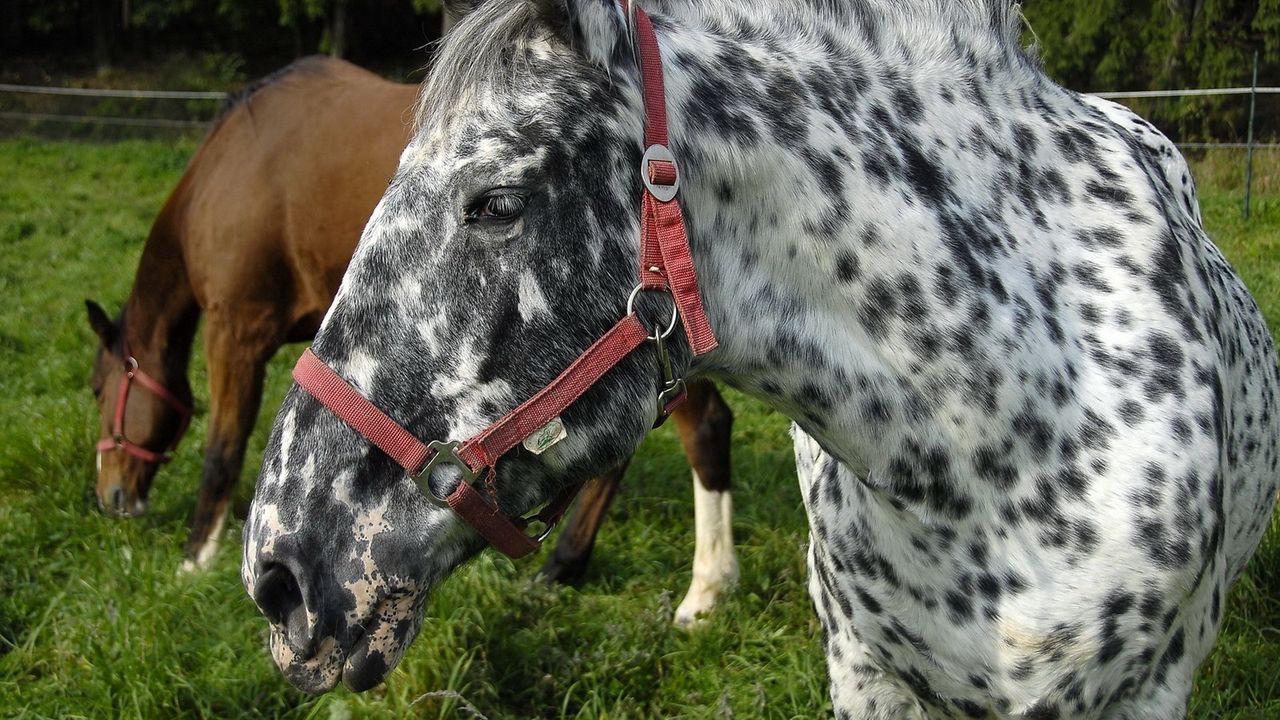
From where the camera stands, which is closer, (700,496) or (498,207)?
(498,207)

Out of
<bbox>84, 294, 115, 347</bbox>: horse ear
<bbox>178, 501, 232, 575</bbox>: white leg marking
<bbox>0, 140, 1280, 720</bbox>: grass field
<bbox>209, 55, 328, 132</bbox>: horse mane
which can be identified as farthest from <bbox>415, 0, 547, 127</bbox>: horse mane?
<bbox>84, 294, 115, 347</bbox>: horse ear

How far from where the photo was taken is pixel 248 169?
4.63 m

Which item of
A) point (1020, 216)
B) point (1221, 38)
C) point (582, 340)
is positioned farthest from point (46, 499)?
point (1221, 38)

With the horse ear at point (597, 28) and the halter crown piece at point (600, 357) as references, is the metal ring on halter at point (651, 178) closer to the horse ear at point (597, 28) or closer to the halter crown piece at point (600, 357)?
the halter crown piece at point (600, 357)

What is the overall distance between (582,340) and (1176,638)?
49.8 inches

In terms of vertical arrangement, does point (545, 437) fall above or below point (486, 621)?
above

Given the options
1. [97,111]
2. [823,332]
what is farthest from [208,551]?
[97,111]

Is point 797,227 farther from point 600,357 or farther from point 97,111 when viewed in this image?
point 97,111

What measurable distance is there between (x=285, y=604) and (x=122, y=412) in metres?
3.83

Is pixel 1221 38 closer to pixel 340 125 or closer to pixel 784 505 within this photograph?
Answer: pixel 784 505

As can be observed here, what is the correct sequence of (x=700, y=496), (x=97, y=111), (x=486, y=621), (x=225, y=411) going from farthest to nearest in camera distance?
(x=97, y=111) → (x=225, y=411) → (x=700, y=496) → (x=486, y=621)

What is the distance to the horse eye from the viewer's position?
1.53m

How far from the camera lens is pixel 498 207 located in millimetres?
1531

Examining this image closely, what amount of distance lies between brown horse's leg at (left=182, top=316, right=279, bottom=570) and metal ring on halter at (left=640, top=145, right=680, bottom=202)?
3484mm
